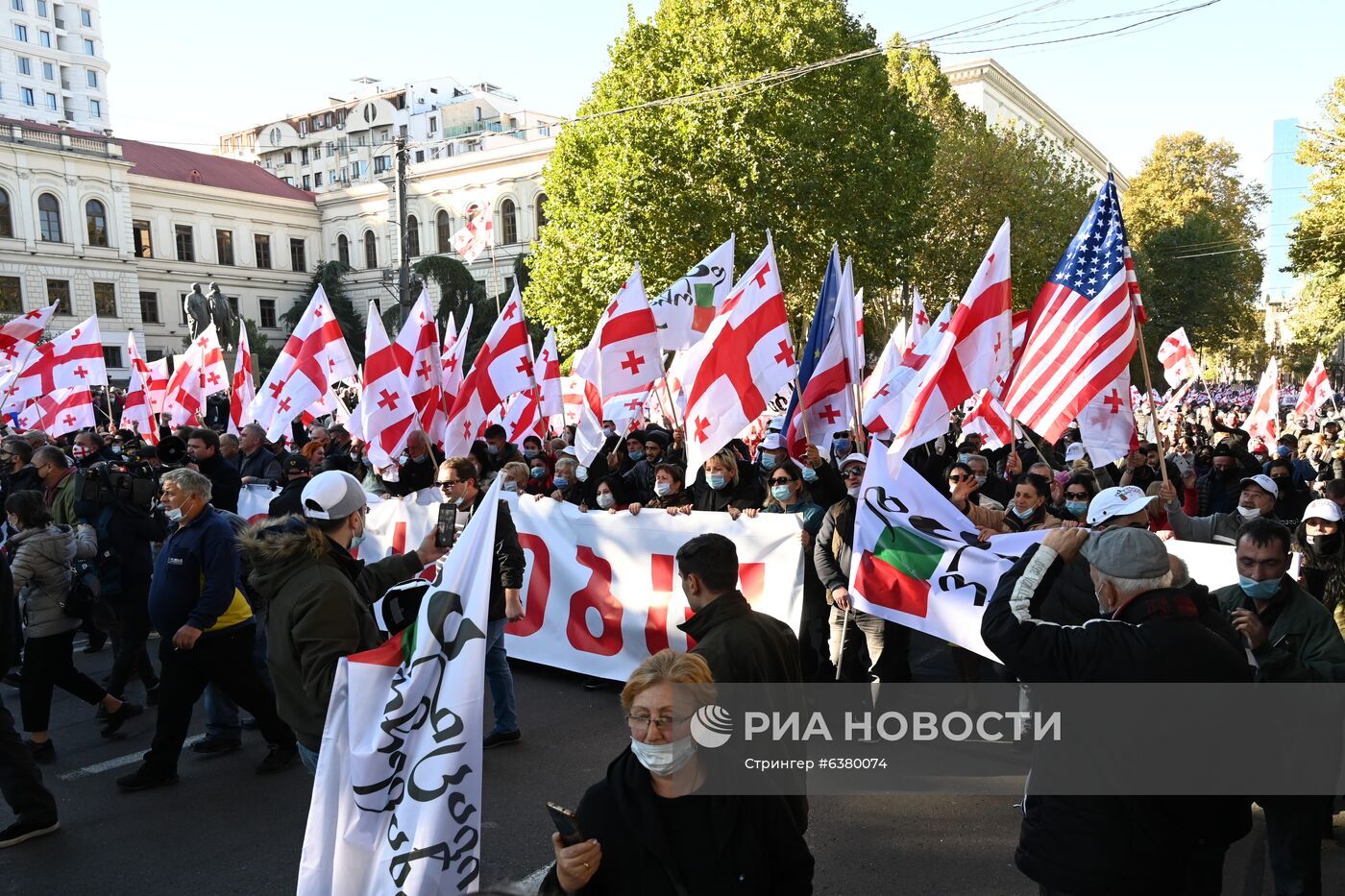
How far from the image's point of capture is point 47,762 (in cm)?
584

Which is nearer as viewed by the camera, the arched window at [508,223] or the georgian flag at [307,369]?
the georgian flag at [307,369]

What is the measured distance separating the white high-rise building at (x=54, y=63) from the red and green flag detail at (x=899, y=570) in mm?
89356

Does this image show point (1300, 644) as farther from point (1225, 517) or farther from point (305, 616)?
point (305, 616)

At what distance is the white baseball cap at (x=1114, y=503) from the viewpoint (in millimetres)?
3756

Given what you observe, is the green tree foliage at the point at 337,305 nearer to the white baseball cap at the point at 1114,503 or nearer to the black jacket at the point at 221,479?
the black jacket at the point at 221,479

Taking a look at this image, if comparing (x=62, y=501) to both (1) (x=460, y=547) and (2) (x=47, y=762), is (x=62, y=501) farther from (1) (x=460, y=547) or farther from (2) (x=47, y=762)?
(1) (x=460, y=547)

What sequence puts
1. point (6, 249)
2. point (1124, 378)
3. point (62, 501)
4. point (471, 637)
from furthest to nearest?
point (6, 249)
point (62, 501)
point (1124, 378)
point (471, 637)

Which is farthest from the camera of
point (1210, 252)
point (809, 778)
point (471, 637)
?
point (1210, 252)

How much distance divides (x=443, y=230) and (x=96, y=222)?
20.1 m

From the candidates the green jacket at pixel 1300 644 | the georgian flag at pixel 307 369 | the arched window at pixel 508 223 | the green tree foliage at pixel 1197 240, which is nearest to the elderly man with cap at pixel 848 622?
the green jacket at pixel 1300 644

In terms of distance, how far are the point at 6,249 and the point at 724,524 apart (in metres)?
60.7

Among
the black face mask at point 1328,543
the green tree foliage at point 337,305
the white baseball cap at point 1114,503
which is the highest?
the green tree foliage at point 337,305

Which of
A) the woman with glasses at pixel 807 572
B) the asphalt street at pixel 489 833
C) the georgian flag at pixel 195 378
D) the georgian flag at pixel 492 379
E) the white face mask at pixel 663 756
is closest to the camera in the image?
the white face mask at pixel 663 756

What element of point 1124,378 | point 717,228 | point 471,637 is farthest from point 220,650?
point 717,228
